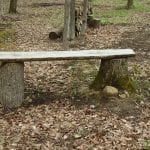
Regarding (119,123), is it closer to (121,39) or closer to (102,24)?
(121,39)

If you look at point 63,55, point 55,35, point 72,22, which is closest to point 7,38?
point 55,35

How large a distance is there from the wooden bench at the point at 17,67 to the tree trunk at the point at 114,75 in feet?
0.62

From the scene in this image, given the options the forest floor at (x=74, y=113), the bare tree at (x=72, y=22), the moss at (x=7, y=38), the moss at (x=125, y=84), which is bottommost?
the forest floor at (x=74, y=113)

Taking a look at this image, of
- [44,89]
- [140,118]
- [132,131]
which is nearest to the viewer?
[132,131]

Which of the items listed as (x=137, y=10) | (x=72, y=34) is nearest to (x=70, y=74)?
(x=72, y=34)

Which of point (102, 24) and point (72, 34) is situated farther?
point (102, 24)

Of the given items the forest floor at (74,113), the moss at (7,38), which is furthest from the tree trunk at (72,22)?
the forest floor at (74,113)

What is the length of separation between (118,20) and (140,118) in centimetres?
1050

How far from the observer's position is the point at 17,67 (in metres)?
6.98

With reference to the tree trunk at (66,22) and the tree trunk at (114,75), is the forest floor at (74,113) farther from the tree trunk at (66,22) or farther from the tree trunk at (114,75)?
the tree trunk at (66,22)

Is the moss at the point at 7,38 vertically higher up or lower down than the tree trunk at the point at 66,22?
lower down

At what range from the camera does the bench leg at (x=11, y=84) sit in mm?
6941

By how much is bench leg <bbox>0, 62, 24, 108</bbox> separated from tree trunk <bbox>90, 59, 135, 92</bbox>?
1.47 meters

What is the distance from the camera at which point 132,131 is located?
20.4ft
